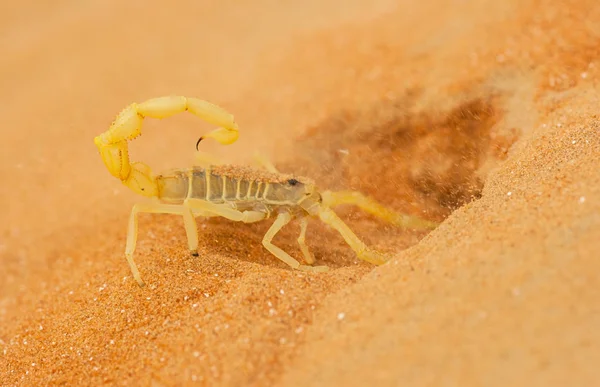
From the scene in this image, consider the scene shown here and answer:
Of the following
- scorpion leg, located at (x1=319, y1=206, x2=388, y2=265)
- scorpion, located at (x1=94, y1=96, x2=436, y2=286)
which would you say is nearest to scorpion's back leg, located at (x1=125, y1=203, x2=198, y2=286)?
scorpion, located at (x1=94, y1=96, x2=436, y2=286)

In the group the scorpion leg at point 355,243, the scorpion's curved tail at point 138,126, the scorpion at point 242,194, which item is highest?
the scorpion's curved tail at point 138,126

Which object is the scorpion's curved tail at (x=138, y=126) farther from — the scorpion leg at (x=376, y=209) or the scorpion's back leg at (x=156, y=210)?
the scorpion leg at (x=376, y=209)

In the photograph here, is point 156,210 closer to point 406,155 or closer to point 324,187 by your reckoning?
point 324,187

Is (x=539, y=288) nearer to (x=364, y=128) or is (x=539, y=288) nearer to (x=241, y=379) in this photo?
(x=241, y=379)

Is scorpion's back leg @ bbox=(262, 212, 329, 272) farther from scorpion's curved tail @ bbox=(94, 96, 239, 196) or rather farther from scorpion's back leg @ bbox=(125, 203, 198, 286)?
scorpion's curved tail @ bbox=(94, 96, 239, 196)

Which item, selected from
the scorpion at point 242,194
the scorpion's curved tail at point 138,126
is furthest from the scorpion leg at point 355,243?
the scorpion's curved tail at point 138,126

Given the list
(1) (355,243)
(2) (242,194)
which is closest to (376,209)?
(1) (355,243)
